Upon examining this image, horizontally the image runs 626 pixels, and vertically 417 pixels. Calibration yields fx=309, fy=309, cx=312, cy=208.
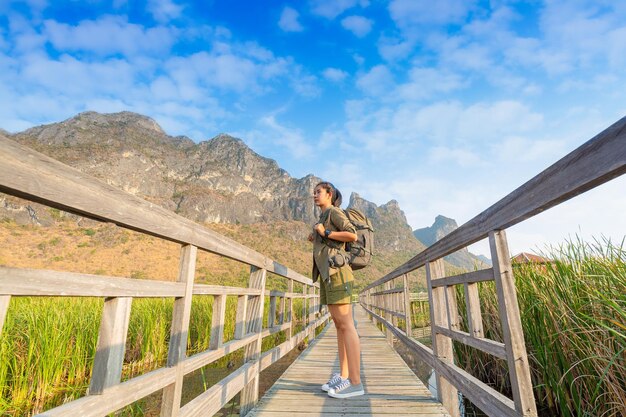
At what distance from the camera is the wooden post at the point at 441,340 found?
6.54 feet

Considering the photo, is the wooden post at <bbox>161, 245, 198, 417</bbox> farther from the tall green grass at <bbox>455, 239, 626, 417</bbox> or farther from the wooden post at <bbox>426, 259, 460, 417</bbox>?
the tall green grass at <bbox>455, 239, 626, 417</bbox>

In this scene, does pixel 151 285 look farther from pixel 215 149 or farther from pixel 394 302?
pixel 215 149

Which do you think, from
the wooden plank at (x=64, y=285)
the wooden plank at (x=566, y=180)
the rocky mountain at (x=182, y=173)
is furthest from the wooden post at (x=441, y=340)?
the rocky mountain at (x=182, y=173)

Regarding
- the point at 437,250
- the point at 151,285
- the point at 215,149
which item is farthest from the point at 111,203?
the point at 215,149

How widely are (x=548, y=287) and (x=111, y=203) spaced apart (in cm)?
255

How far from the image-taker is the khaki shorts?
2.18 metres

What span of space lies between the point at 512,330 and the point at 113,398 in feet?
4.48

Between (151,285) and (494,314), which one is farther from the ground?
(151,285)

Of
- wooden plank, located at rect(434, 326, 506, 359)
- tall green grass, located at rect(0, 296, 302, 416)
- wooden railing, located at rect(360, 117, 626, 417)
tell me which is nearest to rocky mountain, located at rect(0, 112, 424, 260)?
tall green grass, located at rect(0, 296, 302, 416)

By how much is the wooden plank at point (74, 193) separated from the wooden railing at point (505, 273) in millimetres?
1255

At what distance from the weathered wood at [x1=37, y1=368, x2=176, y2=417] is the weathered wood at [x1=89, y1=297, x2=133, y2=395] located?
27 mm

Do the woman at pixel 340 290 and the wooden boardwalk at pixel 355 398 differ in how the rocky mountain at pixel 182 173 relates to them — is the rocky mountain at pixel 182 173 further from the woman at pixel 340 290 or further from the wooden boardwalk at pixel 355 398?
→ the woman at pixel 340 290

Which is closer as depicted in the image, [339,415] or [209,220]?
[339,415]

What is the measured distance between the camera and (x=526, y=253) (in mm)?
2801
